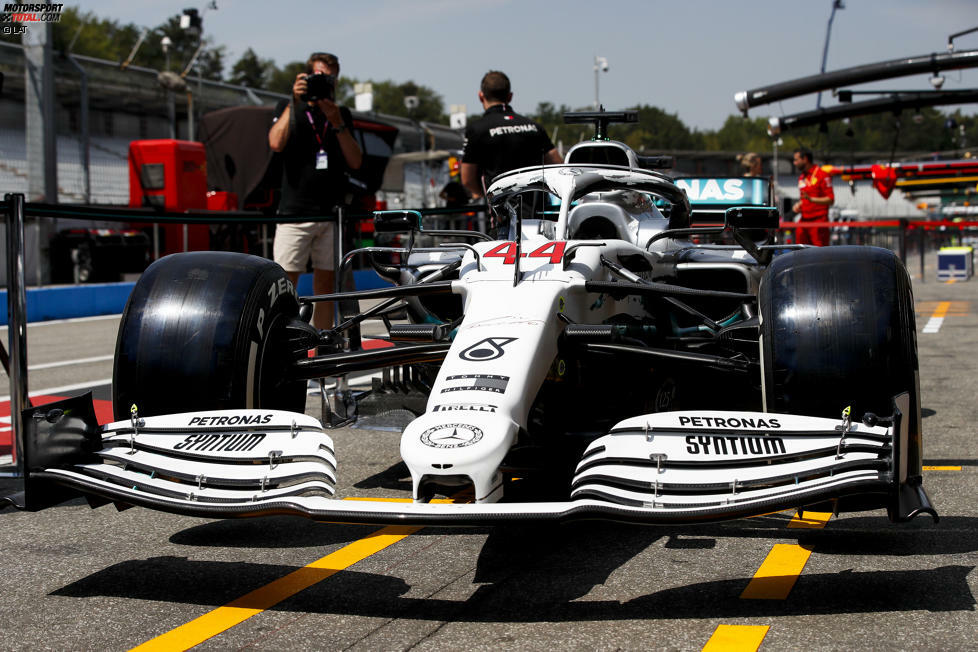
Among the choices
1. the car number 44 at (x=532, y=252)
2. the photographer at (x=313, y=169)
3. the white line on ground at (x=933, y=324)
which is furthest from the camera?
the white line on ground at (x=933, y=324)

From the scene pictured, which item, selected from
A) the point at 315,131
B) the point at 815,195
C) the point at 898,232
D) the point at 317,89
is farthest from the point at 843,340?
the point at 898,232

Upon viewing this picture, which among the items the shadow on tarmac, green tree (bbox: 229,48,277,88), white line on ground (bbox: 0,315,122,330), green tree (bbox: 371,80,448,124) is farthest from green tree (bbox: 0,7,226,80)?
the shadow on tarmac

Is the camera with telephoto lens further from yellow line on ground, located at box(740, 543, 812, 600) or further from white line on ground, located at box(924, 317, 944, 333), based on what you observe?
white line on ground, located at box(924, 317, 944, 333)

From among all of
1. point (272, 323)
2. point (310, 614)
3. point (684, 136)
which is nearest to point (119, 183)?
point (272, 323)

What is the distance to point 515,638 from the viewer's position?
3.09 metres

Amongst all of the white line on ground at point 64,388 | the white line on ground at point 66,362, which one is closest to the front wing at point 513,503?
the white line on ground at point 64,388

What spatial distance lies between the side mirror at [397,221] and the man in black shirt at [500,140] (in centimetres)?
282

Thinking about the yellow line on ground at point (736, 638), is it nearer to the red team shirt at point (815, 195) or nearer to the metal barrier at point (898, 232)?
the metal barrier at point (898, 232)

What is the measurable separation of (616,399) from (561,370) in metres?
0.57

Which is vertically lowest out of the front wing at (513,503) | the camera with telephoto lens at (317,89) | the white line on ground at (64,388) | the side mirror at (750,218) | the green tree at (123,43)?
the white line on ground at (64,388)

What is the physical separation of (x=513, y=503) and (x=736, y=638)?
0.74 metres

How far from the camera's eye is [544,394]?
14.5 ft

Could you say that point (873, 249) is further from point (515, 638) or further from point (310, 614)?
point (310, 614)

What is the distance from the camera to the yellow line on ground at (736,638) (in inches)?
117
